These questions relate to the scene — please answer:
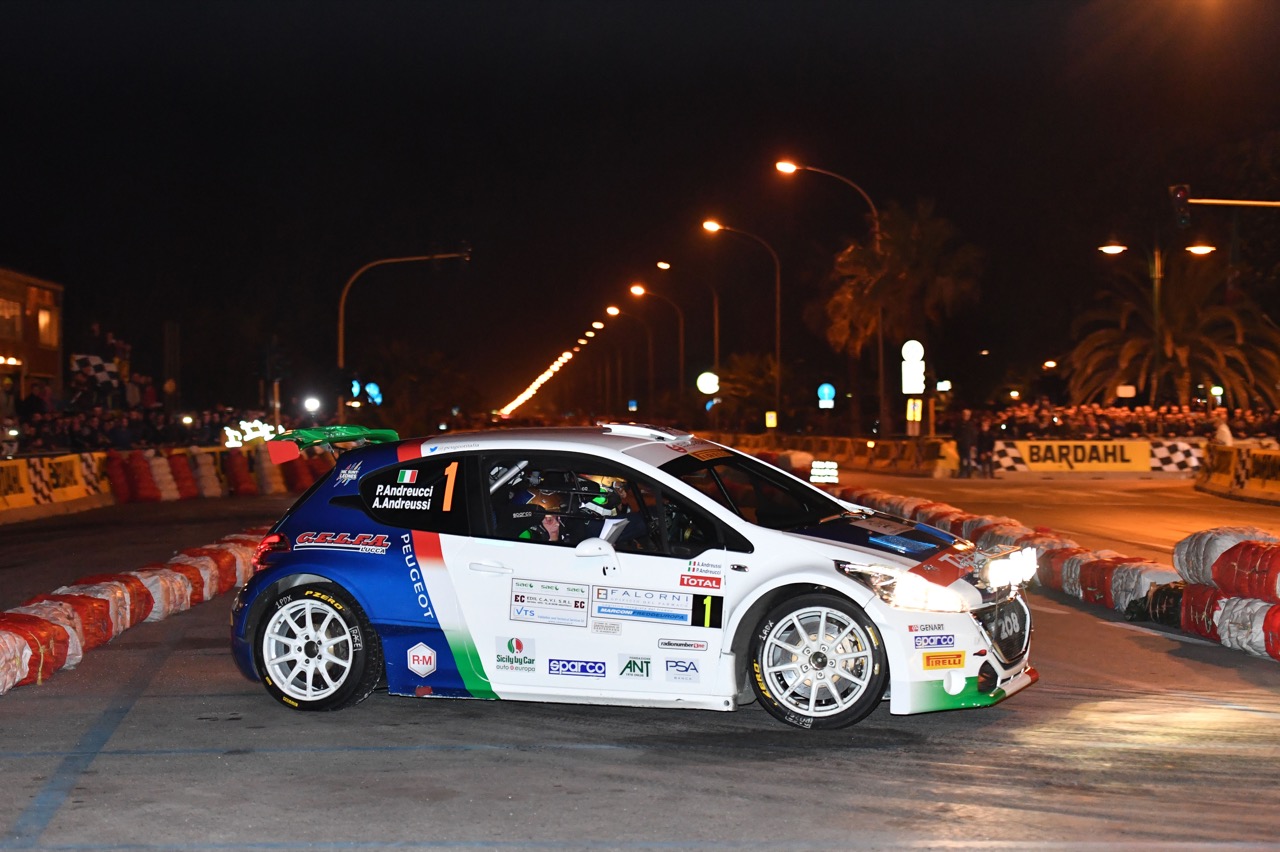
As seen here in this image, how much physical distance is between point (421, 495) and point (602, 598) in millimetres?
1284

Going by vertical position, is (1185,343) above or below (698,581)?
above

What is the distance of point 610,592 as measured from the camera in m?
7.56

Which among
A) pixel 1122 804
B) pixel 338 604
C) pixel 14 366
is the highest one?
pixel 14 366

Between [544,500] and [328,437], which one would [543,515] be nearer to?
[544,500]

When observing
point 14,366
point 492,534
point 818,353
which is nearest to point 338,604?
point 492,534

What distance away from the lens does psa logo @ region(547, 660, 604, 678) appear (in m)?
7.53

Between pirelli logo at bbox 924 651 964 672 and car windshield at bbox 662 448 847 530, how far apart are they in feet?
3.39

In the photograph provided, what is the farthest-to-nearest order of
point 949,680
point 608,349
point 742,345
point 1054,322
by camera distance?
point 608,349 → point 742,345 → point 1054,322 → point 949,680

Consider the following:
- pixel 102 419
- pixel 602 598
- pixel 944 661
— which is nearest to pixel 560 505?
pixel 602 598

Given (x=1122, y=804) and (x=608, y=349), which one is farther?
(x=608, y=349)

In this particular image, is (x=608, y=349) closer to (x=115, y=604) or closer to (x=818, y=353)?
(x=818, y=353)

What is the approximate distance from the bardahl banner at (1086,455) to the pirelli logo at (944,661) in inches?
1287

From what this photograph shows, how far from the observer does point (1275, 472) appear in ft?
92.7

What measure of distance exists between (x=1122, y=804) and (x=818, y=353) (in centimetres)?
8018
